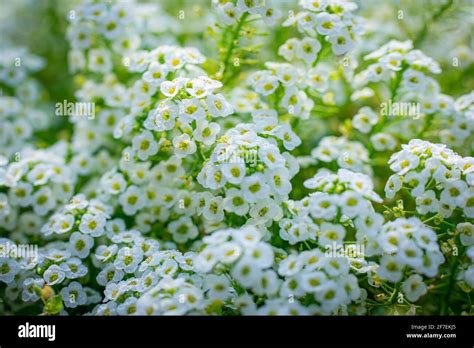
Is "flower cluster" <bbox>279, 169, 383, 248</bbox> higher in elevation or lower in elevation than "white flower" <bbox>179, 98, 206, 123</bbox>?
lower

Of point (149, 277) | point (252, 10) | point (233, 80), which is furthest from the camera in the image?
point (233, 80)

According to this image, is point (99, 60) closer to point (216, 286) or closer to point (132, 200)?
point (132, 200)

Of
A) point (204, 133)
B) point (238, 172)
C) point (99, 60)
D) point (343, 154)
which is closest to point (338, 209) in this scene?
point (238, 172)

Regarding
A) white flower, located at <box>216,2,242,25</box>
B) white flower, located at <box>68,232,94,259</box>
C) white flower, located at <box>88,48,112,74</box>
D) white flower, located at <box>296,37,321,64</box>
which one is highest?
white flower, located at <box>216,2,242,25</box>

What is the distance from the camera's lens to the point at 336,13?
264 centimetres

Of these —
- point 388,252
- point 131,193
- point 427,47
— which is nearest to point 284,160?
point 388,252

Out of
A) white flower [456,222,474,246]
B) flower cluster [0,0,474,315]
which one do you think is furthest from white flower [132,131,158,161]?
white flower [456,222,474,246]

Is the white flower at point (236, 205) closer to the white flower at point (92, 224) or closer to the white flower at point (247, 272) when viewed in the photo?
the white flower at point (247, 272)

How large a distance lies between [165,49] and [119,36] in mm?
583

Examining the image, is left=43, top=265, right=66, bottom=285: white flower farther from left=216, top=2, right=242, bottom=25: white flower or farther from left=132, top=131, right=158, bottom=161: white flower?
left=216, top=2, right=242, bottom=25: white flower

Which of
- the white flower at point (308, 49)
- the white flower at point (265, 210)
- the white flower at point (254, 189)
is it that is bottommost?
the white flower at point (265, 210)

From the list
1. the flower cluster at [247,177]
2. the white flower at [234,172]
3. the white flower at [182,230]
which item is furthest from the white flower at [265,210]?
the white flower at [182,230]

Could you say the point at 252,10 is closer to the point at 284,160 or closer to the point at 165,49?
the point at 165,49
